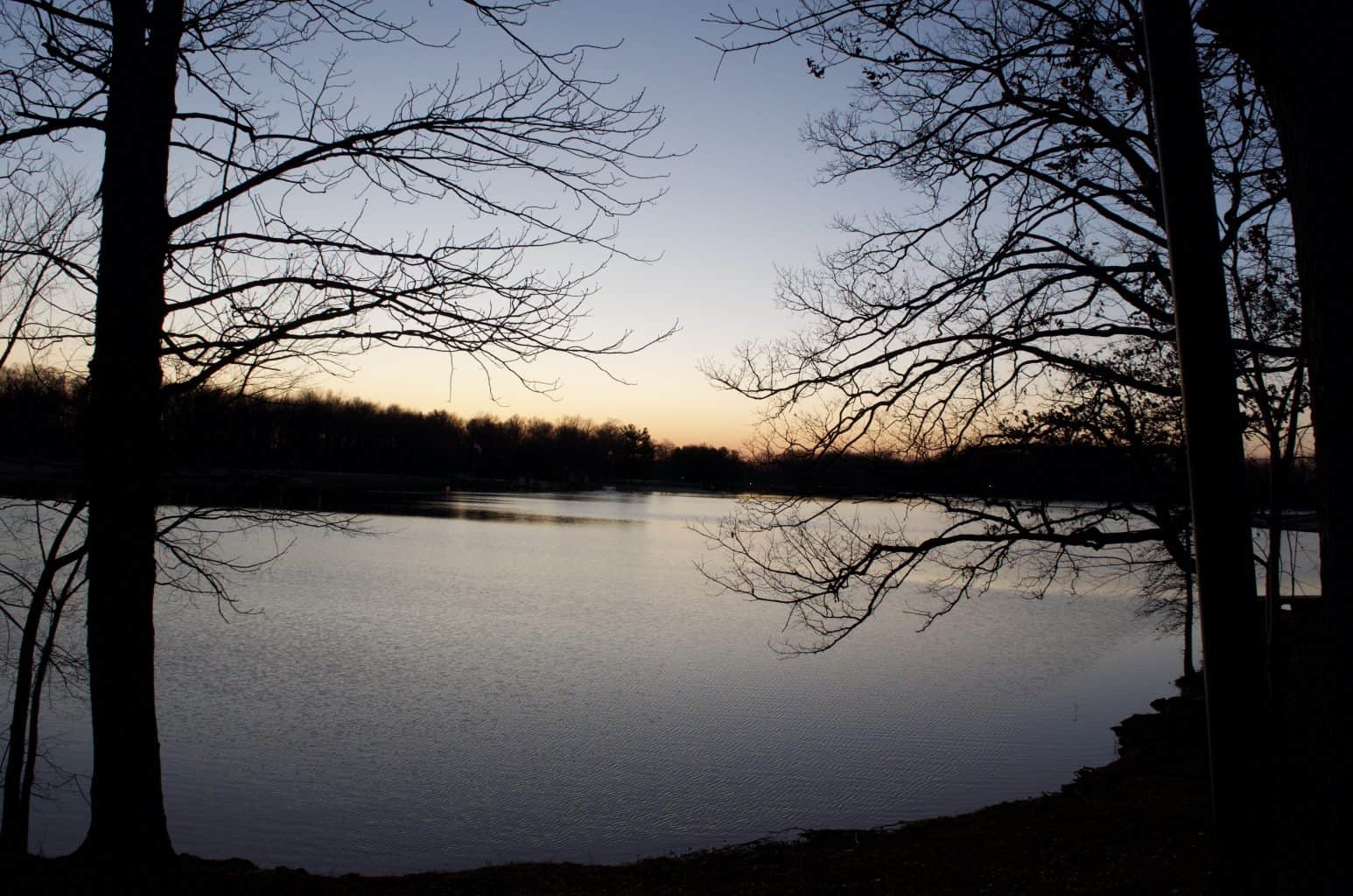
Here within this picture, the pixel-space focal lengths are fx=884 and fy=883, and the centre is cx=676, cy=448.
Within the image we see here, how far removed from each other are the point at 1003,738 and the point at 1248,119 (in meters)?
11.0

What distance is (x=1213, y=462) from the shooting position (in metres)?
3.00

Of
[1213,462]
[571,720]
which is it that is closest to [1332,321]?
[1213,462]

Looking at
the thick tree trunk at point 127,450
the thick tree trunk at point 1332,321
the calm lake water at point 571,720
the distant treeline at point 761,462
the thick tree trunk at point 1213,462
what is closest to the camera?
the thick tree trunk at point 1332,321

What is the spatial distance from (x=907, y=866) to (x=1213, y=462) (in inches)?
248

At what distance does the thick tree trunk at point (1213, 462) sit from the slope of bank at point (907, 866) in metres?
4.34

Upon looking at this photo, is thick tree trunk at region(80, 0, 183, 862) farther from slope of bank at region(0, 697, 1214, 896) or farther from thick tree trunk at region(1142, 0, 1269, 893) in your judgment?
thick tree trunk at region(1142, 0, 1269, 893)

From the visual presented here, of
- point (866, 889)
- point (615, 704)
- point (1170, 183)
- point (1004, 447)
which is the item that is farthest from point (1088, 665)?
point (1170, 183)

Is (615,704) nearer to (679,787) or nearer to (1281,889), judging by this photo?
(679,787)

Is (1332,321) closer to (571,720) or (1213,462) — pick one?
(1213,462)

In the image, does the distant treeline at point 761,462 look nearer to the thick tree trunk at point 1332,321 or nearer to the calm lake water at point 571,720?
the calm lake water at point 571,720

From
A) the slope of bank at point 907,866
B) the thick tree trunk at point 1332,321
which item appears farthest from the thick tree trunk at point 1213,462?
the slope of bank at point 907,866

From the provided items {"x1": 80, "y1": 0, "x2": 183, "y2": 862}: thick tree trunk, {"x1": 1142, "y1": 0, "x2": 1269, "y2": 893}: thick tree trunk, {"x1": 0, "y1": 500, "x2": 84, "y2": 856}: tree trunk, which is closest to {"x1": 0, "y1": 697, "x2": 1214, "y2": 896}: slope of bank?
{"x1": 80, "y1": 0, "x2": 183, "y2": 862}: thick tree trunk

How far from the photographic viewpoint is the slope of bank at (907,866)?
6422 mm

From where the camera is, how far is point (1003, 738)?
1502cm
